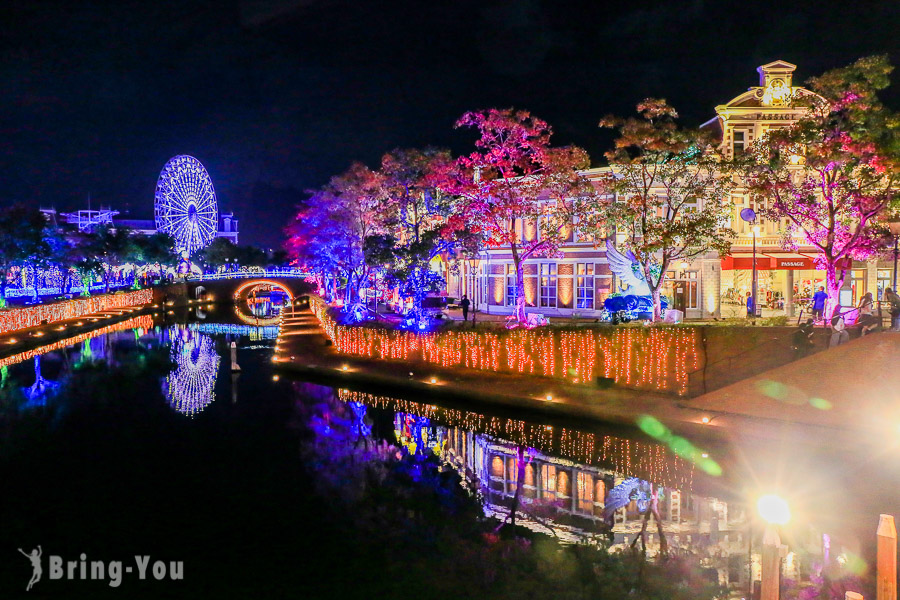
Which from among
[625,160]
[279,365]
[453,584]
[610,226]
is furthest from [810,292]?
[453,584]

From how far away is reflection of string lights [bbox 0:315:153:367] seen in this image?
118 feet

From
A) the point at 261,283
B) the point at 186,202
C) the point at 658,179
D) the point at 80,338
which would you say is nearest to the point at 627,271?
the point at 658,179

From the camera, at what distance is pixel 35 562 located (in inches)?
472

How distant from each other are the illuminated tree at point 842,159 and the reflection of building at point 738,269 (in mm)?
8926

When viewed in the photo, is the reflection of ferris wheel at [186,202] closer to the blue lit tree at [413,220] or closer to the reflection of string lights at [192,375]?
the reflection of string lights at [192,375]

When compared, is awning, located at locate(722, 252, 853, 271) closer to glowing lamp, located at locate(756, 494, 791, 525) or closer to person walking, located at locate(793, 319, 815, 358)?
person walking, located at locate(793, 319, 815, 358)

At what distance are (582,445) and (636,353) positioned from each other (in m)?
4.80

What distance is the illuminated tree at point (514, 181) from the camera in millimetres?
28656

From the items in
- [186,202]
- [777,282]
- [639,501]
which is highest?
[186,202]

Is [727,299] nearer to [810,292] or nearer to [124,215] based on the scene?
[810,292]

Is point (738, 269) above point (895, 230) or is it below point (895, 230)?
below

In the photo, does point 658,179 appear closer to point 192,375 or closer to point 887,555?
point 192,375

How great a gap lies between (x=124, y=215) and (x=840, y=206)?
6827 inches

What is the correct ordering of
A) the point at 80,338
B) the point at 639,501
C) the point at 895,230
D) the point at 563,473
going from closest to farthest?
the point at 639,501
the point at 563,473
the point at 895,230
the point at 80,338
